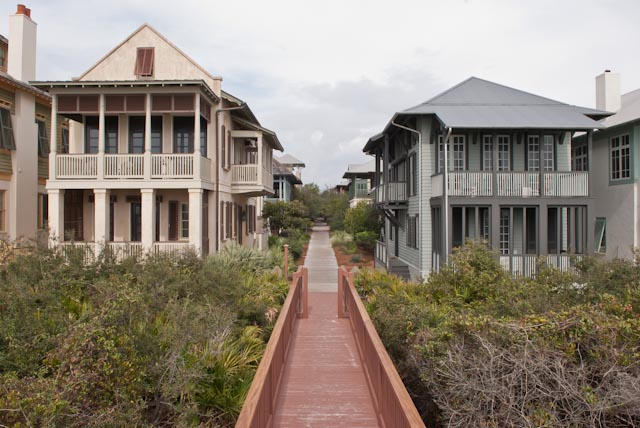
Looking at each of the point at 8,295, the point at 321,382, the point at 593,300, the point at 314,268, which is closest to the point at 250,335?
the point at 321,382

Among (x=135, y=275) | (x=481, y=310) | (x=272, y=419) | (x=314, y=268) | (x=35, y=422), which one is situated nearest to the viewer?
(x=35, y=422)

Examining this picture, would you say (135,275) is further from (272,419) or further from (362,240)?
(362,240)

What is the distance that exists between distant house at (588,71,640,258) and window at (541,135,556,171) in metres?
1.47

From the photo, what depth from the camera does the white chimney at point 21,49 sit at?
20.7 metres

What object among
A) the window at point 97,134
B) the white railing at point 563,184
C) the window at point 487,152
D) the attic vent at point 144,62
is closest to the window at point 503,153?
the window at point 487,152

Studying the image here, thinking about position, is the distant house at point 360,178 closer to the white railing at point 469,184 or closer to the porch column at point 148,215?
the white railing at point 469,184

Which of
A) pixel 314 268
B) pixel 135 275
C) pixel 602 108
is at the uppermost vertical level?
pixel 602 108

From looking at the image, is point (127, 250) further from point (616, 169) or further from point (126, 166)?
point (616, 169)

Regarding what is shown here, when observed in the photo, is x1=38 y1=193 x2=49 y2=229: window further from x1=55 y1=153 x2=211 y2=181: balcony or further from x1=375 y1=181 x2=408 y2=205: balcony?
x1=375 y1=181 x2=408 y2=205: balcony

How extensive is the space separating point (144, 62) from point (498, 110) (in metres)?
15.0

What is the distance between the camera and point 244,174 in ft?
74.6

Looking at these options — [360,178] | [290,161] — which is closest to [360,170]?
[360,178]

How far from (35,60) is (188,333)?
20.2 m

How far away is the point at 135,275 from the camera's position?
11328 millimetres
